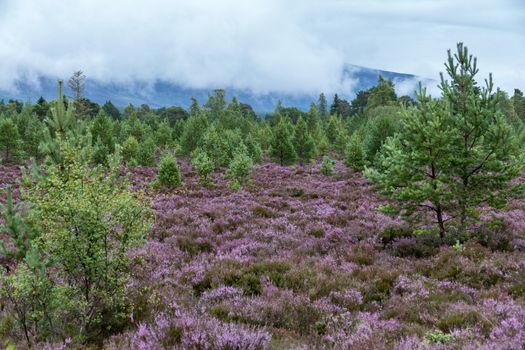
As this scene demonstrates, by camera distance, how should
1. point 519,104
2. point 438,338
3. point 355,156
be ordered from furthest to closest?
1. point 519,104
2. point 355,156
3. point 438,338

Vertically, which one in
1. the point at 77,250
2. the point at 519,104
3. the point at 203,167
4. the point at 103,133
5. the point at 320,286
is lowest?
the point at 320,286

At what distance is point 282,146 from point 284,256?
27.4 m

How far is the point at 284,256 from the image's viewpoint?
A: 36.1 ft

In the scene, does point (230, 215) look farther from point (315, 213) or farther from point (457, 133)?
point (457, 133)

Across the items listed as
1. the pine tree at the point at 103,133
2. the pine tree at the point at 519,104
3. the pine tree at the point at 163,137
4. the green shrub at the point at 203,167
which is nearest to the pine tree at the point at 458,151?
the green shrub at the point at 203,167

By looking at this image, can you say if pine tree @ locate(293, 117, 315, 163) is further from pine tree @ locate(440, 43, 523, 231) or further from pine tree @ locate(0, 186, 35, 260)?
pine tree @ locate(0, 186, 35, 260)

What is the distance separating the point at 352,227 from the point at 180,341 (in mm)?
9777

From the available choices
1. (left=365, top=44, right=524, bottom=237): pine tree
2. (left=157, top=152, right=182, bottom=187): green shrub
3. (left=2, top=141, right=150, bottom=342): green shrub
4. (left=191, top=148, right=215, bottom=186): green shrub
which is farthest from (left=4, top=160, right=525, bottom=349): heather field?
(left=191, top=148, right=215, bottom=186): green shrub

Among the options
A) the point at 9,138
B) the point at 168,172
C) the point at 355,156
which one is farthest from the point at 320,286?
the point at 9,138

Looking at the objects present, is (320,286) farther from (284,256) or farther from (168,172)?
(168,172)

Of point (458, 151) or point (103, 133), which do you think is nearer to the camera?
point (458, 151)

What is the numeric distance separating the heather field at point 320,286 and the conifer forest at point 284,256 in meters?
0.04

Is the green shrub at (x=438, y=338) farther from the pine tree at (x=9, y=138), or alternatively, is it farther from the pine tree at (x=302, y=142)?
the pine tree at (x=9, y=138)

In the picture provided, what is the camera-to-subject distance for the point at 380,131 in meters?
30.1
